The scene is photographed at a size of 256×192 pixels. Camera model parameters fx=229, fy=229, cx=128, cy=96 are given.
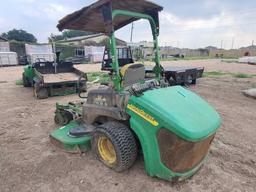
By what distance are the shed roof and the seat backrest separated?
77cm

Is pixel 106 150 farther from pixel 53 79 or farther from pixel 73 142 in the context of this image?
pixel 53 79

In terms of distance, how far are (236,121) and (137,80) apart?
302 centimetres

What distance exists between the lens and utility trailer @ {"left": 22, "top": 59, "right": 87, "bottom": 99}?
24.4ft

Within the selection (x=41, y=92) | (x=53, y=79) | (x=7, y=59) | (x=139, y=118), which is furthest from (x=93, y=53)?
(x=139, y=118)

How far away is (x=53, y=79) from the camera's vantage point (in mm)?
7961

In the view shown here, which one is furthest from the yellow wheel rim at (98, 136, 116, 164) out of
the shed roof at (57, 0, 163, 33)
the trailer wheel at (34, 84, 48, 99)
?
the trailer wheel at (34, 84, 48, 99)

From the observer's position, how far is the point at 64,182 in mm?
2740

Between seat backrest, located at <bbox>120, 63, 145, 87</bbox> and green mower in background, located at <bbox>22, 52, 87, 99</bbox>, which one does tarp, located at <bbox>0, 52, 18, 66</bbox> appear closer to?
green mower in background, located at <bbox>22, 52, 87, 99</bbox>

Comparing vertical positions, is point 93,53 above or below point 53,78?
below

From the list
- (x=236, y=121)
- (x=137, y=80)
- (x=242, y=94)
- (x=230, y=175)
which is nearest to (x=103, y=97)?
(x=137, y=80)

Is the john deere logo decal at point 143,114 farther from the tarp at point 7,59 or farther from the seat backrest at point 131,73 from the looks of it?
the tarp at point 7,59

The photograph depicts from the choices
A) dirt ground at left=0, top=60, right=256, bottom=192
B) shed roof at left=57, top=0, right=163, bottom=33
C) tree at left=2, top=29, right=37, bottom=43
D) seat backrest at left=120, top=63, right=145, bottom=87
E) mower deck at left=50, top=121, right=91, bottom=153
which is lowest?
dirt ground at left=0, top=60, right=256, bottom=192

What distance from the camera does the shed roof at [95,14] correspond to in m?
2.79

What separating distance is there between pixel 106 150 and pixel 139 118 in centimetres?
85
